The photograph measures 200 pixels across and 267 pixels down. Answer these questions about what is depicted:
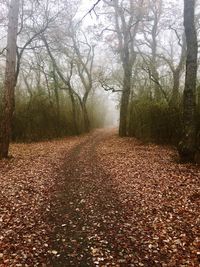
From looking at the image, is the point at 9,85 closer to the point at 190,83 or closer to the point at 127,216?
the point at 190,83

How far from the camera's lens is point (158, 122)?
15.2m

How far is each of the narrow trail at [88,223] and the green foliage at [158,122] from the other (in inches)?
233

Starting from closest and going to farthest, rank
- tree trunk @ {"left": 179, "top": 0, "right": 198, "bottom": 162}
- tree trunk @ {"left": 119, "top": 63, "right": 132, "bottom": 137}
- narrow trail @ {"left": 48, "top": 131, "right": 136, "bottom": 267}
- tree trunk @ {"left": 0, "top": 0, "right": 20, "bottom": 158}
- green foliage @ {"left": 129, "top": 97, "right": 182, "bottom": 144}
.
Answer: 1. narrow trail @ {"left": 48, "top": 131, "right": 136, "bottom": 267}
2. tree trunk @ {"left": 179, "top": 0, "right": 198, "bottom": 162}
3. tree trunk @ {"left": 0, "top": 0, "right": 20, "bottom": 158}
4. green foliage @ {"left": 129, "top": 97, "right": 182, "bottom": 144}
5. tree trunk @ {"left": 119, "top": 63, "right": 132, "bottom": 137}

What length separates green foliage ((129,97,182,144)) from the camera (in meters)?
14.1

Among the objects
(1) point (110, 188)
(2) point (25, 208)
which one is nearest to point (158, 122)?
(1) point (110, 188)

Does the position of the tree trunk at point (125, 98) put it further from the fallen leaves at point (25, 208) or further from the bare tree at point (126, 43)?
the fallen leaves at point (25, 208)

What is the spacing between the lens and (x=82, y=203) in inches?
273

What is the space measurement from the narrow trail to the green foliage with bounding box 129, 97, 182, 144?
233 inches

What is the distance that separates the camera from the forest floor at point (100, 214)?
4.72 meters

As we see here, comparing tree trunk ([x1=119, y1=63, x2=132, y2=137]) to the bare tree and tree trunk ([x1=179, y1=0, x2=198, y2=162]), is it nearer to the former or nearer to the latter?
the bare tree

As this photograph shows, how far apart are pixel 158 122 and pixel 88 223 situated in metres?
10.1

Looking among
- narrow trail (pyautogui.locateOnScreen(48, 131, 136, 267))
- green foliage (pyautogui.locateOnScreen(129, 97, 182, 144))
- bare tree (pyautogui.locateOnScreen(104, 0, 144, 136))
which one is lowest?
narrow trail (pyautogui.locateOnScreen(48, 131, 136, 267))

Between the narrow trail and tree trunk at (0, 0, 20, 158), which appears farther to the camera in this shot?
tree trunk at (0, 0, 20, 158)

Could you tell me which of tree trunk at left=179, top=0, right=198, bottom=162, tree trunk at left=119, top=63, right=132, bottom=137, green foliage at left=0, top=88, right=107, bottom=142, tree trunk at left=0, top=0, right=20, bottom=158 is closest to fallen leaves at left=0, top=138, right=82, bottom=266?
tree trunk at left=0, top=0, right=20, bottom=158
